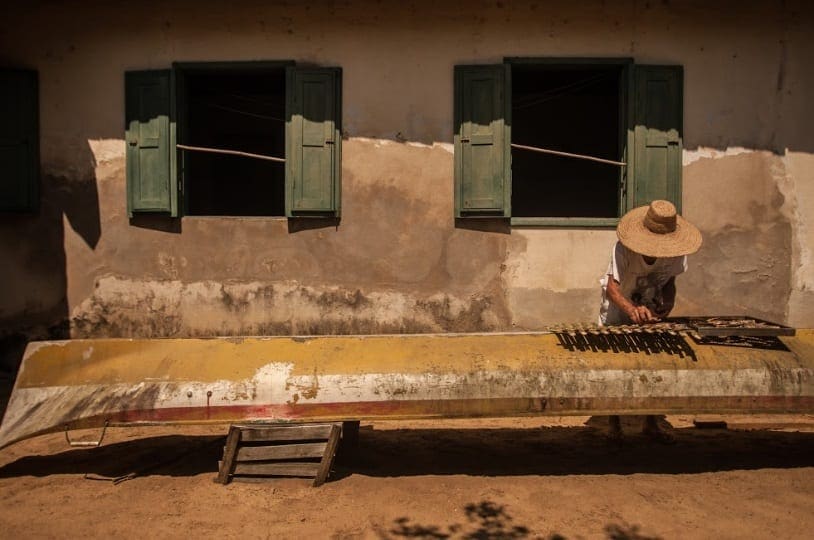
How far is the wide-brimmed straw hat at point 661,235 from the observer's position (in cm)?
375

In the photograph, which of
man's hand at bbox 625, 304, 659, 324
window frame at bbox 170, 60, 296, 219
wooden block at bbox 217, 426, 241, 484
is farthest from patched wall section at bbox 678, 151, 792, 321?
wooden block at bbox 217, 426, 241, 484

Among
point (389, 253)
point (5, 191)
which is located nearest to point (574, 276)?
point (389, 253)

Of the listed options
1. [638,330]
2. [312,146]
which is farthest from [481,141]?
[638,330]

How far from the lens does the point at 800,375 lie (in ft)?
11.6

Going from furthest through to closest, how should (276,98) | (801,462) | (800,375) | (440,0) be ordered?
(276,98), (440,0), (801,462), (800,375)

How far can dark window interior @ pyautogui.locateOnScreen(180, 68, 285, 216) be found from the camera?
28.1 feet

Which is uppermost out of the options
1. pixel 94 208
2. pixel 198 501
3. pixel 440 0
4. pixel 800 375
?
pixel 440 0

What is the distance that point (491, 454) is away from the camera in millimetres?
4086

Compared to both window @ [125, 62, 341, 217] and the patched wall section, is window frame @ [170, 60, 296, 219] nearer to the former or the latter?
window @ [125, 62, 341, 217]

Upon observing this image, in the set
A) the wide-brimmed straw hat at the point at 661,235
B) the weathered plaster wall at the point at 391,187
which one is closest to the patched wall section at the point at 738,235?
the weathered plaster wall at the point at 391,187

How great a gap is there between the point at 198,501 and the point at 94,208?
4.07 metres

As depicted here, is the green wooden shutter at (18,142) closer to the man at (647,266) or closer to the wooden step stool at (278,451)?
the wooden step stool at (278,451)

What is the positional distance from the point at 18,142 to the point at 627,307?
20.2 ft

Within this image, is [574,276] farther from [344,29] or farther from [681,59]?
[344,29]
